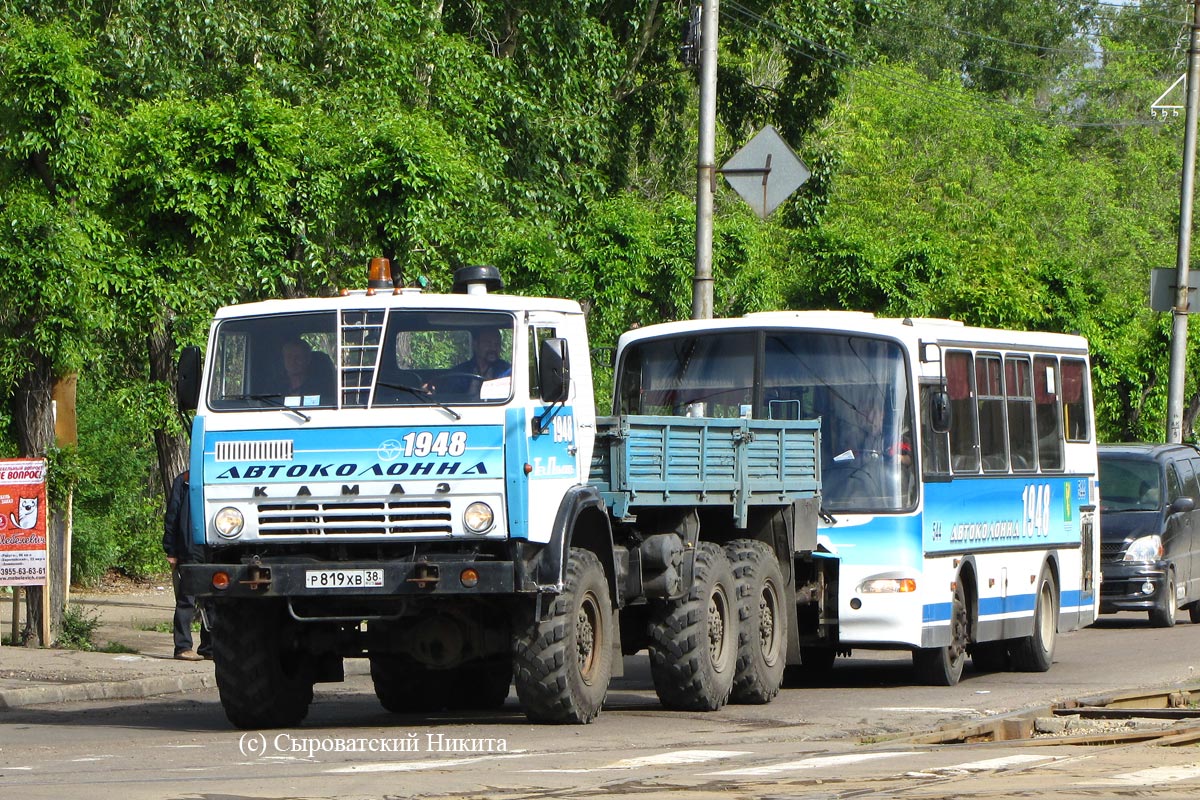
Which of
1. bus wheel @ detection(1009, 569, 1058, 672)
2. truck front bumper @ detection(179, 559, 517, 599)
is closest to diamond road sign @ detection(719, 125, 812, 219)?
bus wheel @ detection(1009, 569, 1058, 672)

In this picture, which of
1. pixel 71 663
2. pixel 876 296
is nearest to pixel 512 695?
pixel 71 663

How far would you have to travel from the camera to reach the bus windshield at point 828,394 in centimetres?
1511

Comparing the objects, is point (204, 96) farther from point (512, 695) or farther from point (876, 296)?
point (876, 296)

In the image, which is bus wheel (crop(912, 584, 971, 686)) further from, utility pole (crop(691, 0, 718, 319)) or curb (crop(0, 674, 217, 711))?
curb (crop(0, 674, 217, 711))

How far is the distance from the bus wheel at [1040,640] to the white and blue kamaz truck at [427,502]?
5421 millimetres

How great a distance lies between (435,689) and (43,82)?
20.7 ft

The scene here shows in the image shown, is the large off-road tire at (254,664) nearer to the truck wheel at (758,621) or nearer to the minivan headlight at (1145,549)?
the truck wheel at (758,621)

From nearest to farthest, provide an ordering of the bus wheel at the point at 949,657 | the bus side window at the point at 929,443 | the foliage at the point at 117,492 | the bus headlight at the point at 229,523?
the bus headlight at the point at 229,523 → the bus side window at the point at 929,443 → the bus wheel at the point at 949,657 → the foliage at the point at 117,492

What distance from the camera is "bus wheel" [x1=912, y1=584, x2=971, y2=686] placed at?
51.1 feet

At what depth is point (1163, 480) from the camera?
23.4 metres

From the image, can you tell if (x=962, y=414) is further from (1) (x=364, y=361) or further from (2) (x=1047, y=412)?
(1) (x=364, y=361)

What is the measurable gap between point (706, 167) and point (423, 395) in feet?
27.3

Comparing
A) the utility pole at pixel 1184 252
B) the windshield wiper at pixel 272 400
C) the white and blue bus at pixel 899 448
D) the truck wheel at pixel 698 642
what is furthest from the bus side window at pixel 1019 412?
the utility pole at pixel 1184 252

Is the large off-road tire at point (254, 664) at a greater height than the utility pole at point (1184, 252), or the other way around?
the utility pole at point (1184, 252)
